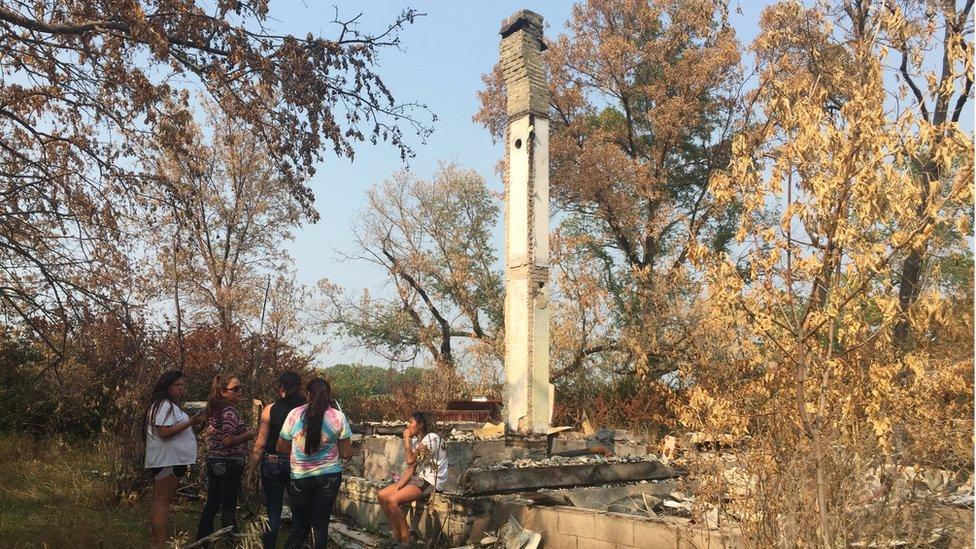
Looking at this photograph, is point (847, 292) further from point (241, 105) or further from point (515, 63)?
point (515, 63)

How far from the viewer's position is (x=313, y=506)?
6.60 m

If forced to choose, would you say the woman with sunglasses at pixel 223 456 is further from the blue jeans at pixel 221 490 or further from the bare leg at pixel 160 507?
the bare leg at pixel 160 507

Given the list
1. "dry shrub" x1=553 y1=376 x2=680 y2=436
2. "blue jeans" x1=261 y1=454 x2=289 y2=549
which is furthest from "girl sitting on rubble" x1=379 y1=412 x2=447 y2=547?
"dry shrub" x1=553 y1=376 x2=680 y2=436

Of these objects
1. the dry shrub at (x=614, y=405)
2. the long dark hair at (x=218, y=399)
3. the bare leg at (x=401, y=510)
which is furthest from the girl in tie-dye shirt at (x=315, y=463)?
the dry shrub at (x=614, y=405)

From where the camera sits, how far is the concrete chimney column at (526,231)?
14688mm

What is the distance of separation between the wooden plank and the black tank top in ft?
8.66

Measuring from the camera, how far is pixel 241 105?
25.2 ft

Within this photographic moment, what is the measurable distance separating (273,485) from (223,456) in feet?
1.80

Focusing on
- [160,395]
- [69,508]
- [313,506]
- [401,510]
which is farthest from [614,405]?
[160,395]

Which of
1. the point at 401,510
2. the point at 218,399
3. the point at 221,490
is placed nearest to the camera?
the point at 221,490

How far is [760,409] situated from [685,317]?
1544 cm

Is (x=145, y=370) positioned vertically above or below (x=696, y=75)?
below

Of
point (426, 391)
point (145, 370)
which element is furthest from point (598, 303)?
point (145, 370)

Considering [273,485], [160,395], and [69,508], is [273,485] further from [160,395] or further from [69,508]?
[69,508]
